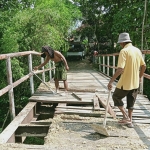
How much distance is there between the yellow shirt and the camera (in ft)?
11.1

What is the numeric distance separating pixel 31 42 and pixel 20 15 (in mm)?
1621

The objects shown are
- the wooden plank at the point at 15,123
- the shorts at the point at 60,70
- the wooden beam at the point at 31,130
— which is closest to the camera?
the wooden plank at the point at 15,123

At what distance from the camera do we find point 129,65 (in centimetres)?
348

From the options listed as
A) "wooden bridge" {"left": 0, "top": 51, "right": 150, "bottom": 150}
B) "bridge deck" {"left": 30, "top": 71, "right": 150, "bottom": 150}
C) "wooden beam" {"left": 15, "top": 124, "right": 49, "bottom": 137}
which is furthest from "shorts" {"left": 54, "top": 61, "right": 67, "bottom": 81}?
"wooden beam" {"left": 15, "top": 124, "right": 49, "bottom": 137}

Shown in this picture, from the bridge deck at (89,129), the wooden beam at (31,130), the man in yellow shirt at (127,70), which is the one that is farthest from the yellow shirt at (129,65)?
the wooden beam at (31,130)

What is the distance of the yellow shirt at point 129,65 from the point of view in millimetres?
3396

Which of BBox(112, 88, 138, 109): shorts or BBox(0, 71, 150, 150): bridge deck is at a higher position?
BBox(112, 88, 138, 109): shorts

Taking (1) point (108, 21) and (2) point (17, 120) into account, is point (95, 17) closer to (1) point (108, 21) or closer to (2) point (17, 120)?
(1) point (108, 21)

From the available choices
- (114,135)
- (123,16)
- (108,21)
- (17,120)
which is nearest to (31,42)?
(123,16)

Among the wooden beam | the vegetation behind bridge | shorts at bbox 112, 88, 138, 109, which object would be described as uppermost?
the vegetation behind bridge

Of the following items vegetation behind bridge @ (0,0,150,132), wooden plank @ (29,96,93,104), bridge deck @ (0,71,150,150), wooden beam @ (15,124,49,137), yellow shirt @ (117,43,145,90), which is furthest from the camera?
vegetation behind bridge @ (0,0,150,132)

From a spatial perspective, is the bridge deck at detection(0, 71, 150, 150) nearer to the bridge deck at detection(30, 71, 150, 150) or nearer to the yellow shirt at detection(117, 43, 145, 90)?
the bridge deck at detection(30, 71, 150, 150)

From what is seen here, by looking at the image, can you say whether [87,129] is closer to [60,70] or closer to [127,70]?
[127,70]

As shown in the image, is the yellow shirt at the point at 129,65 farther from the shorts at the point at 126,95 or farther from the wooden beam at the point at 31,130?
the wooden beam at the point at 31,130
